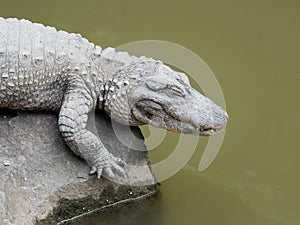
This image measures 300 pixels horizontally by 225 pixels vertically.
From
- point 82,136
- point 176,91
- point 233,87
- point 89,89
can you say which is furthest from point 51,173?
point 233,87

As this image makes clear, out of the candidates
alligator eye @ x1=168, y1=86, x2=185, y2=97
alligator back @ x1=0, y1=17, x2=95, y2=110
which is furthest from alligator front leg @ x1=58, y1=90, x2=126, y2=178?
alligator eye @ x1=168, y1=86, x2=185, y2=97

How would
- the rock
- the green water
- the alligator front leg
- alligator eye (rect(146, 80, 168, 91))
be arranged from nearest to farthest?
1. the rock
2. the alligator front leg
3. alligator eye (rect(146, 80, 168, 91))
4. the green water

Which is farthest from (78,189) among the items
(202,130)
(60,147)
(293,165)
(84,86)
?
(293,165)

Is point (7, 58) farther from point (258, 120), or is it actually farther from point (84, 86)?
point (258, 120)

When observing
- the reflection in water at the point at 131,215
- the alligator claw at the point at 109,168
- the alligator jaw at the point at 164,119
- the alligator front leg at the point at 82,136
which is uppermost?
the alligator jaw at the point at 164,119

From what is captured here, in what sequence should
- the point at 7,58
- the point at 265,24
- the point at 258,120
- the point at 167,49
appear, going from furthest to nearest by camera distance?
the point at 265,24, the point at 167,49, the point at 258,120, the point at 7,58

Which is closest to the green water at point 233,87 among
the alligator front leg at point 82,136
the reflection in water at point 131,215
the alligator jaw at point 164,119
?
the reflection in water at point 131,215

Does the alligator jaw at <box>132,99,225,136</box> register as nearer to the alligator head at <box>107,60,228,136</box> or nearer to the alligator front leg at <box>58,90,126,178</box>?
the alligator head at <box>107,60,228,136</box>

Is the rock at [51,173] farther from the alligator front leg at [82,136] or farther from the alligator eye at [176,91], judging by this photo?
the alligator eye at [176,91]
